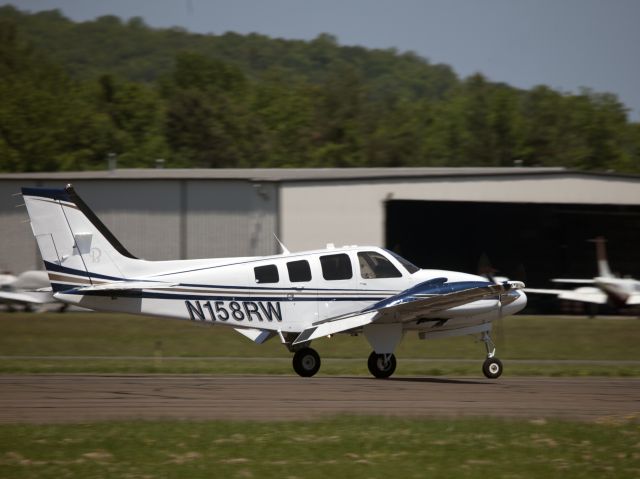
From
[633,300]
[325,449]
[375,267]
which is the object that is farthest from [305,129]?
[325,449]

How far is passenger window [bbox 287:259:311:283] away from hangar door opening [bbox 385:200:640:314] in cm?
1986

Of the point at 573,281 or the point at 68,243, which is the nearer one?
the point at 68,243

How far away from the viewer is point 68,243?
61.2 ft

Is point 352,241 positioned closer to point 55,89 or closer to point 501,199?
point 501,199

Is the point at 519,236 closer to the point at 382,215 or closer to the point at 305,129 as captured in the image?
the point at 382,215

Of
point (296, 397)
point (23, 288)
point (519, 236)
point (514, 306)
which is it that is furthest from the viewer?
point (519, 236)

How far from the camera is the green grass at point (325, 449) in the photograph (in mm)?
10453

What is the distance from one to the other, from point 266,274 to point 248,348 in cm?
977

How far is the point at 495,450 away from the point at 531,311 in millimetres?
28926

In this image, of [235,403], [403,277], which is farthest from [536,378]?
[235,403]

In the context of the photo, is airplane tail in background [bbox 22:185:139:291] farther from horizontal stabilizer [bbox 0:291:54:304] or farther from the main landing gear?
horizontal stabilizer [bbox 0:291:54:304]

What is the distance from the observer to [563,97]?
100500 mm

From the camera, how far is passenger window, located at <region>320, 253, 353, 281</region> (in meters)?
19.2

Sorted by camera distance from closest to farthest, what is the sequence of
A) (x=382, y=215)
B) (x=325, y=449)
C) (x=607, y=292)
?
(x=325, y=449), (x=607, y=292), (x=382, y=215)
